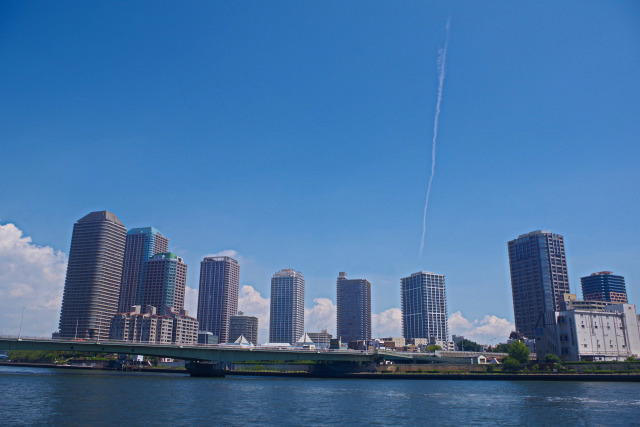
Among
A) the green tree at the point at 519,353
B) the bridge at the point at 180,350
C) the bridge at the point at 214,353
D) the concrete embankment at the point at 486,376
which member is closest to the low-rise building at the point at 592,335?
the green tree at the point at 519,353

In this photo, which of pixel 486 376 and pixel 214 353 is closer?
pixel 214 353

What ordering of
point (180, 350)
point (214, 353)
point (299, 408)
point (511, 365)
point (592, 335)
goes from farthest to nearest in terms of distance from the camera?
point (592, 335), point (511, 365), point (214, 353), point (180, 350), point (299, 408)

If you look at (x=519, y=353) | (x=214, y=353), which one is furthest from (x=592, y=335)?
(x=214, y=353)

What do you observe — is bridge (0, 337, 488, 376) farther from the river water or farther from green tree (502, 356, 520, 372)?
the river water

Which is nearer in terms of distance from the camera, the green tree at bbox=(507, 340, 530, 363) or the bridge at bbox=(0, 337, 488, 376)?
the bridge at bbox=(0, 337, 488, 376)

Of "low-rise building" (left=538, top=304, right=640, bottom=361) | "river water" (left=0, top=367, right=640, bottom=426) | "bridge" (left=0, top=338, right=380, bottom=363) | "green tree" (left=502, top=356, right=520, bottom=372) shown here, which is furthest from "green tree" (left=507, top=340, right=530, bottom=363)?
"river water" (left=0, top=367, right=640, bottom=426)

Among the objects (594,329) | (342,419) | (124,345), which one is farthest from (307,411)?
(594,329)

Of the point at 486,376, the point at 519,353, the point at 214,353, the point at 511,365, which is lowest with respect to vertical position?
the point at 486,376

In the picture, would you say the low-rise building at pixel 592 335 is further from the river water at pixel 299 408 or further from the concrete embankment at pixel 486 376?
the river water at pixel 299 408

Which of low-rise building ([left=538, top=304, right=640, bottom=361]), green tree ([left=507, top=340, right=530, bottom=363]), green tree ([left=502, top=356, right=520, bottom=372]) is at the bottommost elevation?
green tree ([left=502, top=356, right=520, bottom=372])

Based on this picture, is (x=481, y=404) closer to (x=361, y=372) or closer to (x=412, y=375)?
(x=412, y=375)

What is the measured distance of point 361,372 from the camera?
17775cm

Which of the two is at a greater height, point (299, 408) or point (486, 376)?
point (486, 376)

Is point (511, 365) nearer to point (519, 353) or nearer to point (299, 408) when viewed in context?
point (519, 353)
